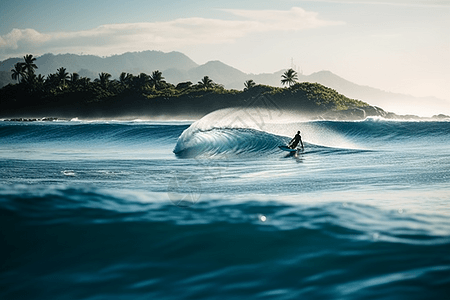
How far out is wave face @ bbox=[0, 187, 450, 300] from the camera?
419 centimetres

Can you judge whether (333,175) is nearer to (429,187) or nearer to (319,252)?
(429,187)

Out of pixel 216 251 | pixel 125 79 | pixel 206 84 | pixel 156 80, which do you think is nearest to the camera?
pixel 216 251

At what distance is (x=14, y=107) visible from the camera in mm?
120188

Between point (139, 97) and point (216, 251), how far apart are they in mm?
113365

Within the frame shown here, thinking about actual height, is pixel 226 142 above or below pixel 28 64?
below

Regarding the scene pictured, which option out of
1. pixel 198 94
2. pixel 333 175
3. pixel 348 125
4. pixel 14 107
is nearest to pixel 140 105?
pixel 198 94

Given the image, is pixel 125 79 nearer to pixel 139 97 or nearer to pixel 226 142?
pixel 139 97

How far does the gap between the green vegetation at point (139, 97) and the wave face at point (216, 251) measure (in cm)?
10257

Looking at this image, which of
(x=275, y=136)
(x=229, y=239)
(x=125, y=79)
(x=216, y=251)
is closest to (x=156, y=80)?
(x=125, y=79)

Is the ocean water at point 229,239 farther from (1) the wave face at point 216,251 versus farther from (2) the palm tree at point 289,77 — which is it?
(2) the palm tree at point 289,77

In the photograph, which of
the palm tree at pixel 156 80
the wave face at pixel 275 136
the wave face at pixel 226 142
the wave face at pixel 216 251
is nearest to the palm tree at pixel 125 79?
the palm tree at pixel 156 80

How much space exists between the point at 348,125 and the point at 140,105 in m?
83.0

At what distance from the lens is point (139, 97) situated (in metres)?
115

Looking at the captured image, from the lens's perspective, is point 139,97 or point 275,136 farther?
point 139,97
